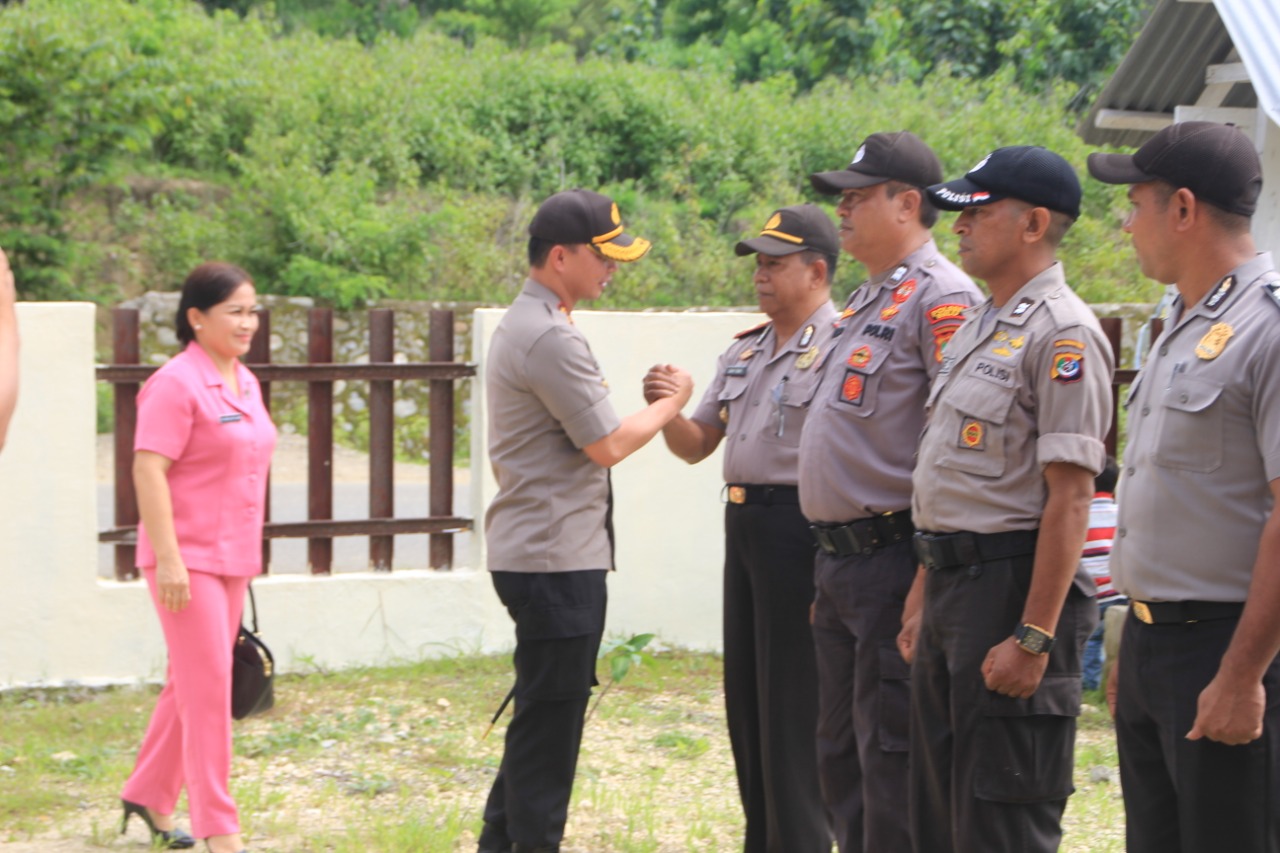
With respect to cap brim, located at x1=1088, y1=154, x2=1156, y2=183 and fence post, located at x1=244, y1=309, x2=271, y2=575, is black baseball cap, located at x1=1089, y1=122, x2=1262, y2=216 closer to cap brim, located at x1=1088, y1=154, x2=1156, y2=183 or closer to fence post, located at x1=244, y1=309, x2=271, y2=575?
cap brim, located at x1=1088, y1=154, x2=1156, y2=183

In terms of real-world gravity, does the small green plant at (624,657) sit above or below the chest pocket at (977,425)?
below

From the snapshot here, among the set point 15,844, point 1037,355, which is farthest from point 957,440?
point 15,844

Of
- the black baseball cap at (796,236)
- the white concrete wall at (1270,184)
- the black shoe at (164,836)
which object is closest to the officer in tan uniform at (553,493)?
the black baseball cap at (796,236)

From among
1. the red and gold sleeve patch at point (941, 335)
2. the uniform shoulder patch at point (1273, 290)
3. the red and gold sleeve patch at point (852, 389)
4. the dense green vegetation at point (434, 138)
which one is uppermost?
the dense green vegetation at point (434, 138)

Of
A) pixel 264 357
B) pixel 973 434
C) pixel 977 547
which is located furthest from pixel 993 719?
pixel 264 357

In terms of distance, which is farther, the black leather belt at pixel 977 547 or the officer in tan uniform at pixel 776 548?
the officer in tan uniform at pixel 776 548

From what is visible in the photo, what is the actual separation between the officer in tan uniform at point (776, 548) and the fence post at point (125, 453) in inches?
114

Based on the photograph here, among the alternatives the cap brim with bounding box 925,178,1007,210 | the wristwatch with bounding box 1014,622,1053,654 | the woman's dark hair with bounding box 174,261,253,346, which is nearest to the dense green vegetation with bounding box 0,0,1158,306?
the woman's dark hair with bounding box 174,261,253,346

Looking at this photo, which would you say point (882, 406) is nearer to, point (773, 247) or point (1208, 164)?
point (773, 247)

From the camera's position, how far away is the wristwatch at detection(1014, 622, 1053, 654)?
2.75m

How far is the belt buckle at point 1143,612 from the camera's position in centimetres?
259

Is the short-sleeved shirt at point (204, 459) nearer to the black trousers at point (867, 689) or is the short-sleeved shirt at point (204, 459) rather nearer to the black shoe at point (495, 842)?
the black shoe at point (495, 842)

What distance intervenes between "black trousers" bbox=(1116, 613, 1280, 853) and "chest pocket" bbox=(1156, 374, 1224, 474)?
302 millimetres

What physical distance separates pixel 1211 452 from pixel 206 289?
9.59ft
